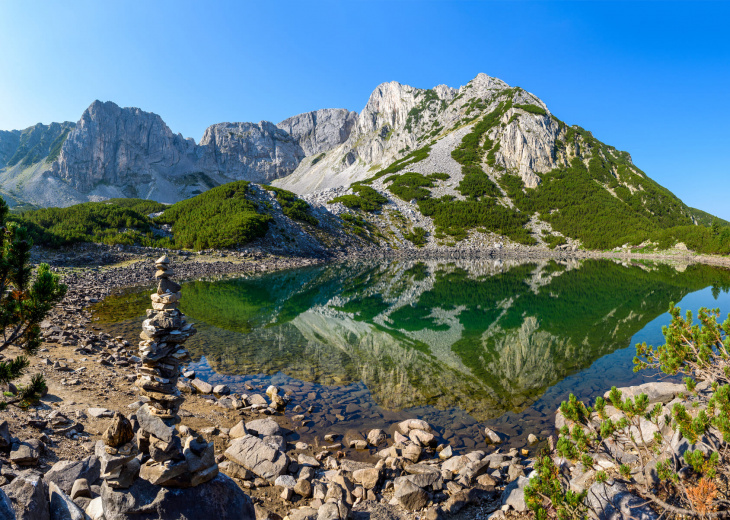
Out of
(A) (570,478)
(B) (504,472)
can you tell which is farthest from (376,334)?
(A) (570,478)

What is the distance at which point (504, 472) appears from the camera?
793 cm

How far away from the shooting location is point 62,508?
15.0 feet

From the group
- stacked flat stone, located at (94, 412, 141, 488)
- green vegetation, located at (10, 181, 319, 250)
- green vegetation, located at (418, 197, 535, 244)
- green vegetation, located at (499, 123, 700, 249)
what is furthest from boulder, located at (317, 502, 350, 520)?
green vegetation, located at (499, 123, 700, 249)

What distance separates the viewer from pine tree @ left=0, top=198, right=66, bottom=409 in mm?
5855

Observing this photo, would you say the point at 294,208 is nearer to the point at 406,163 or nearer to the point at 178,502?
the point at 406,163

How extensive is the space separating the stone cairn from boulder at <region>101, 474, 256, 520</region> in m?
0.12

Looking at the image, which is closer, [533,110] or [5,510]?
[5,510]

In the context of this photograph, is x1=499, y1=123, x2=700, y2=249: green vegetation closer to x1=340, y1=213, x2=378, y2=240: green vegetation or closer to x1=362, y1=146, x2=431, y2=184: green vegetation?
x1=362, y1=146, x2=431, y2=184: green vegetation

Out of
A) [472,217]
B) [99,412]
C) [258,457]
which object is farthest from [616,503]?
[472,217]

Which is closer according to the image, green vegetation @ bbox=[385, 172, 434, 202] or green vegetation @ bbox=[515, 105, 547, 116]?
green vegetation @ bbox=[385, 172, 434, 202]

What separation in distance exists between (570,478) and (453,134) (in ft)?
544

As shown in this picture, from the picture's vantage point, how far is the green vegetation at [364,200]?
106938 millimetres

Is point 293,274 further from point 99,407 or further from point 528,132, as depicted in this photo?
point 528,132

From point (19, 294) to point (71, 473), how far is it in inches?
125
